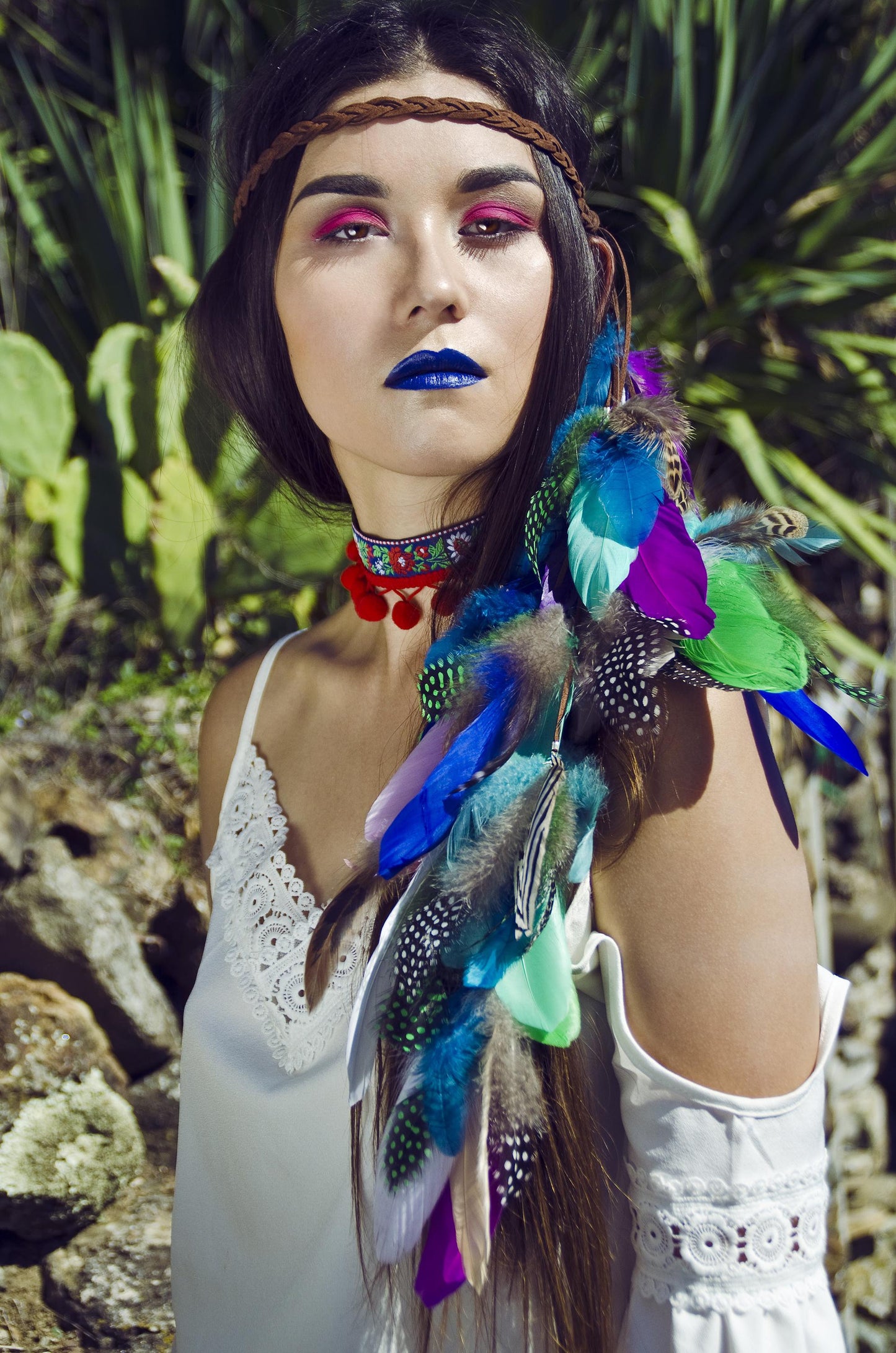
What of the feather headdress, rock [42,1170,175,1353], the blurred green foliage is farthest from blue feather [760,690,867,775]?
the blurred green foliage

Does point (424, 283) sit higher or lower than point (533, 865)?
higher

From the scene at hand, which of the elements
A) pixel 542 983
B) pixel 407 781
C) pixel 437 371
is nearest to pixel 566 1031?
pixel 542 983

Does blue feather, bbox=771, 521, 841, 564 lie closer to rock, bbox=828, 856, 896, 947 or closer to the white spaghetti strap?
the white spaghetti strap

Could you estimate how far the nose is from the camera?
0.95 metres

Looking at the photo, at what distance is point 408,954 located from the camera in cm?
86

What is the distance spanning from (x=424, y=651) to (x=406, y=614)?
5cm

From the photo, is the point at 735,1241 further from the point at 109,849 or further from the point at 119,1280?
the point at 109,849

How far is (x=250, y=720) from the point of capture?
1382 mm

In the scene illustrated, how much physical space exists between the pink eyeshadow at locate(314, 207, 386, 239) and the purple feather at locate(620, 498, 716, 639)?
0.41 metres

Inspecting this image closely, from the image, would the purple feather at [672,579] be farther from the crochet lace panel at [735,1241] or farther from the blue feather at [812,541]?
the crochet lace panel at [735,1241]

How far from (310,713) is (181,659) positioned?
102cm

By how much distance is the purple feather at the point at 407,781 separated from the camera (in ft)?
3.07

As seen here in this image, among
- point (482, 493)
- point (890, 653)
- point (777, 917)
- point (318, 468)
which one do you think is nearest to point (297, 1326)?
point (777, 917)

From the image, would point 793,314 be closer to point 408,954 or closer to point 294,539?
point 294,539
